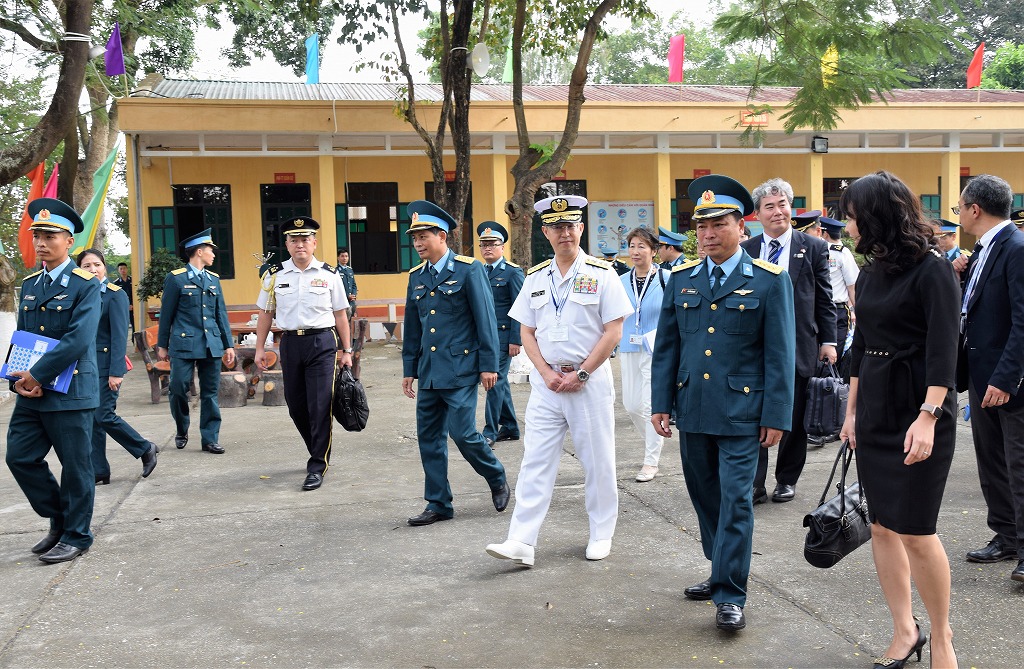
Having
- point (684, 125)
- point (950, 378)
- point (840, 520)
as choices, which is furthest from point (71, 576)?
point (684, 125)

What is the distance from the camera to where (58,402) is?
5434 millimetres

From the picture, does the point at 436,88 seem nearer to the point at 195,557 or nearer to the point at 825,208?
the point at 825,208

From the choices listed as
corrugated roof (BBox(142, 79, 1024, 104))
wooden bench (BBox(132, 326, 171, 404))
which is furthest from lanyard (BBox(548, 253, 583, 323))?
corrugated roof (BBox(142, 79, 1024, 104))

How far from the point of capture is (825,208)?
24.3m

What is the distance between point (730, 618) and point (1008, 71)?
3783cm

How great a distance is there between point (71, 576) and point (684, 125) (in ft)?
58.8

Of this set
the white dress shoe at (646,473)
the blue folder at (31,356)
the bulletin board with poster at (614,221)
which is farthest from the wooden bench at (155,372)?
the bulletin board with poster at (614,221)

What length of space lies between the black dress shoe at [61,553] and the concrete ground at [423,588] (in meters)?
0.08

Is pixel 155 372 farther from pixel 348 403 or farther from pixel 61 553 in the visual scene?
pixel 61 553

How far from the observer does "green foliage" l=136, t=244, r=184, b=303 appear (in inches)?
702

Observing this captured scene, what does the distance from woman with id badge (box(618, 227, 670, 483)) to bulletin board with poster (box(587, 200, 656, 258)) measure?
1545 centimetres

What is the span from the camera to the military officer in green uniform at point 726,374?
411 cm

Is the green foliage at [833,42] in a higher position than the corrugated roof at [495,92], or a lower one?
lower

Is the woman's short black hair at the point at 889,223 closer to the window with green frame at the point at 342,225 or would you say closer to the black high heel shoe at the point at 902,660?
the black high heel shoe at the point at 902,660
